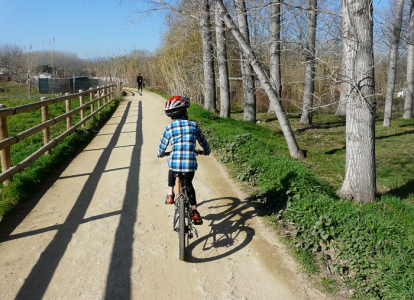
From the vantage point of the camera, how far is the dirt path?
3.55 meters

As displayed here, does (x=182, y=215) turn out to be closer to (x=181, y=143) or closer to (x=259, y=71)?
(x=181, y=143)

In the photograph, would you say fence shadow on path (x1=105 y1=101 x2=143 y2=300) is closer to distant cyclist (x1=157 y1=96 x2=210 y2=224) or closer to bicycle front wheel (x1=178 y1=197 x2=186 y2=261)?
bicycle front wheel (x1=178 y1=197 x2=186 y2=261)

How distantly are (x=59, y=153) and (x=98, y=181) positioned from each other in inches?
79.9

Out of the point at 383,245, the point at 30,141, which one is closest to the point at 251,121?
the point at 30,141

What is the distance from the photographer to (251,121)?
15531 mm

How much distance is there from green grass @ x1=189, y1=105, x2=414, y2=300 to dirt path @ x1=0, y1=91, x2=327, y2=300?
0.34 m

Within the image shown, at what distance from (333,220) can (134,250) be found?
2.38 metres

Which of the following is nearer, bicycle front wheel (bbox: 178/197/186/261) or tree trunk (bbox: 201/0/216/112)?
bicycle front wheel (bbox: 178/197/186/261)

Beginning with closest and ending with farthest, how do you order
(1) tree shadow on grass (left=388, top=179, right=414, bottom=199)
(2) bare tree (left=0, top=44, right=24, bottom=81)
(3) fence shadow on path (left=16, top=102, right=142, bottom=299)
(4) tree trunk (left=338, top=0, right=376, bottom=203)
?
(3) fence shadow on path (left=16, top=102, right=142, bottom=299)
(4) tree trunk (left=338, top=0, right=376, bottom=203)
(1) tree shadow on grass (left=388, top=179, right=414, bottom=199)
(2) bare tree (left=0, top=44, right=24, bottom=81)

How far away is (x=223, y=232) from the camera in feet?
15.8

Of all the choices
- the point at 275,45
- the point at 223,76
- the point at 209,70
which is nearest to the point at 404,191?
the point at 275,45

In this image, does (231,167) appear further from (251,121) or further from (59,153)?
(251,121)

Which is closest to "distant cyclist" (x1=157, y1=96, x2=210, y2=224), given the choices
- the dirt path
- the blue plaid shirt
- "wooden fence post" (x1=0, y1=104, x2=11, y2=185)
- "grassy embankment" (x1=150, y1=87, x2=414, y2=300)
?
the blue plaid shirt

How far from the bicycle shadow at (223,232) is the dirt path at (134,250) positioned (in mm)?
12
